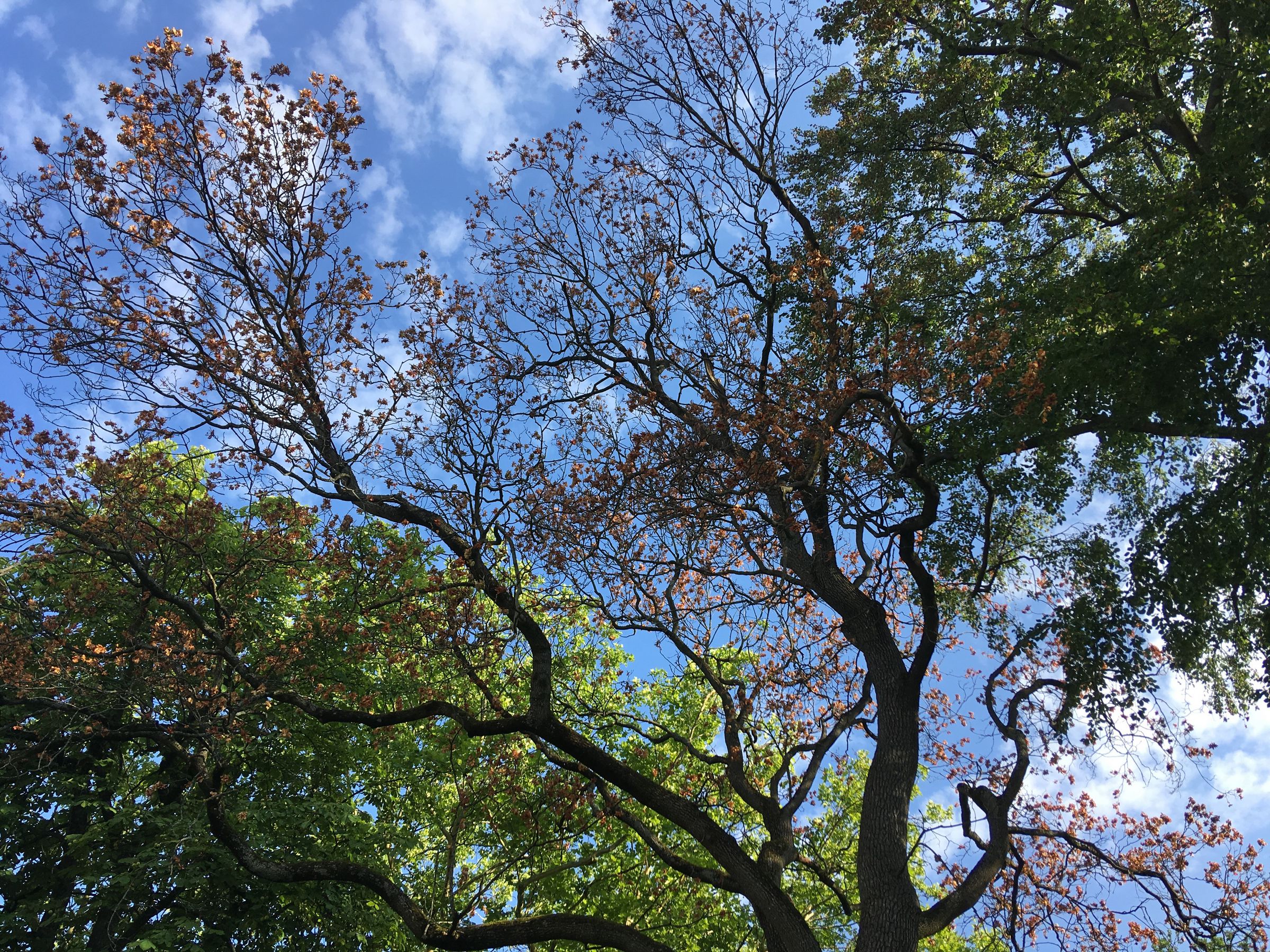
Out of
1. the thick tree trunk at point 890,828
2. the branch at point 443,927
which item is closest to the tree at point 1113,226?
the thick tree trunk at point 890,828

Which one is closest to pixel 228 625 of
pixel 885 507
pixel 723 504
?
pixel 723 504

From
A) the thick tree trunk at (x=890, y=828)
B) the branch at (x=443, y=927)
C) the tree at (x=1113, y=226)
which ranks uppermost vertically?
the tree at (x=1113, y=226)

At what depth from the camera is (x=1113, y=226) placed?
13.1 metres

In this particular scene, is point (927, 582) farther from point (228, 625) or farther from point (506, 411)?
point (228, 625)

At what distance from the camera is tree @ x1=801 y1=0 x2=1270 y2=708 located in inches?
330

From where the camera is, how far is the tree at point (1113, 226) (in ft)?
27.5

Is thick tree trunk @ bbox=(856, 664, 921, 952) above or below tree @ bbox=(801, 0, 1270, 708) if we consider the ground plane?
below

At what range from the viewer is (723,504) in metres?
9.21

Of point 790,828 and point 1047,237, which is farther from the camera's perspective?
point 1047,237

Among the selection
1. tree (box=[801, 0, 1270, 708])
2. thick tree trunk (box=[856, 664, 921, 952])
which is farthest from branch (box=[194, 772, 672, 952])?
tree (box=[801, 0, 1270, 708])

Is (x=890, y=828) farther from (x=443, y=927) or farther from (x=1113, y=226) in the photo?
(x=1113, y=226)

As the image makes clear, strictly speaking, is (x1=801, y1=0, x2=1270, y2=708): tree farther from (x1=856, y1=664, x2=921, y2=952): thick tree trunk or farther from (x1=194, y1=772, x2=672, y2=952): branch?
(x1=194, y1=772, x2=672, y2=952): branch

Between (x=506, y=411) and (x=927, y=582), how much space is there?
17.7ft

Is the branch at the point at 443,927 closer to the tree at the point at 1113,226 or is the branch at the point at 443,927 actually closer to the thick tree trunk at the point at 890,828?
the thick tree trunk at the point at 890,828
